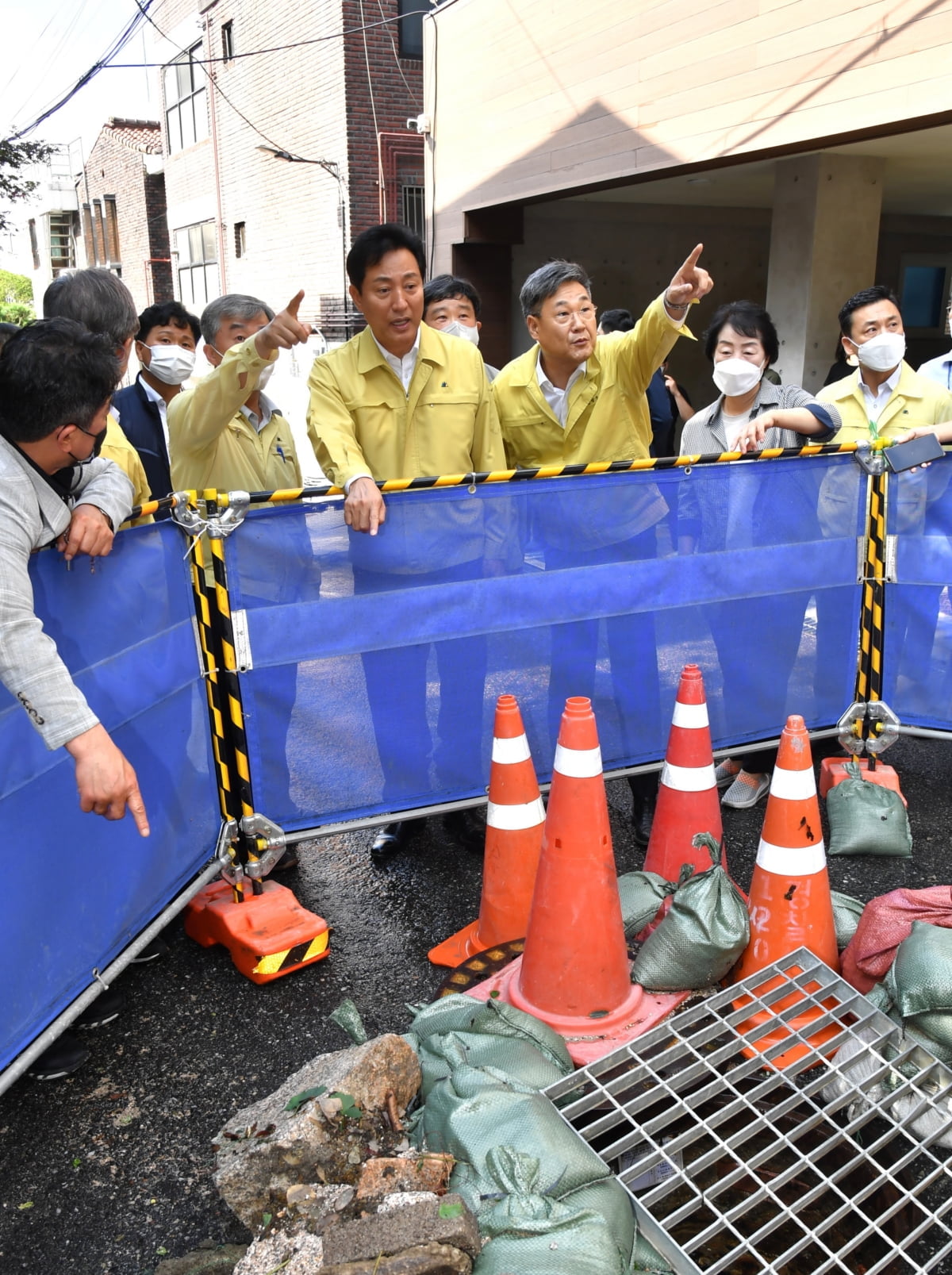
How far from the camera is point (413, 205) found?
58.0 feet

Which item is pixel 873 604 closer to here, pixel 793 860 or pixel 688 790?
pixel 688 790

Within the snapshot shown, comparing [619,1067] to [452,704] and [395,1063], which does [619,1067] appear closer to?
[395,1063]

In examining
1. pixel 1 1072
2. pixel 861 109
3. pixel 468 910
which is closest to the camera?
pixel 1 1072

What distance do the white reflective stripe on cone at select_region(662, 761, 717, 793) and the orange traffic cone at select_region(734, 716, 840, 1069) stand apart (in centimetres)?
37

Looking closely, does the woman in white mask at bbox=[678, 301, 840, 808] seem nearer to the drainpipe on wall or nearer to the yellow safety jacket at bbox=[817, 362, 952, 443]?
the yellow safety jacket at bbox=[817, 362, 952, 443]

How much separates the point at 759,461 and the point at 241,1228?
→ 315cm

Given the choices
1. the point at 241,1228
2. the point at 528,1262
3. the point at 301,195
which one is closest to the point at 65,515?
the point at 241,1228

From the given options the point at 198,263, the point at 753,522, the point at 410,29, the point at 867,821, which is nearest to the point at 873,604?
the point at 753,522

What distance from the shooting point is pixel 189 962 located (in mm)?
3381

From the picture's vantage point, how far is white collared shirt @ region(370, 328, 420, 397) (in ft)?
12.7

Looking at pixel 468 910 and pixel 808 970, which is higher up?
pixel 808 970

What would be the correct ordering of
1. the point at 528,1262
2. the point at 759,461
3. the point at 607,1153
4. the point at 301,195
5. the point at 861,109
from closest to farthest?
1. the point at 528,1262
2. the point at 607,1153
3. the point at 759,461
4. the point at 861,109
5. the point at 301,195

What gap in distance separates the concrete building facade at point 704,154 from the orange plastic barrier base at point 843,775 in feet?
17.3

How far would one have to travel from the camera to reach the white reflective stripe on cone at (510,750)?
3254 millimetres
